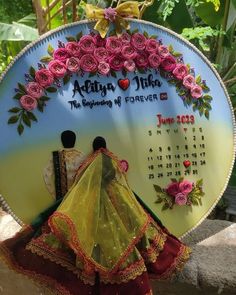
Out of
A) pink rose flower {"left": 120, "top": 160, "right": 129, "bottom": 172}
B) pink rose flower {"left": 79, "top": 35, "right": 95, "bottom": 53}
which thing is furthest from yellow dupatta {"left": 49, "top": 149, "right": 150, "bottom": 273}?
pink rose flower {"left": 79, "top": 35, "right": 95, "bottom": 53}

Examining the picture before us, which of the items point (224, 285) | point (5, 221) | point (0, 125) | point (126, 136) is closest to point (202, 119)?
point (126, 136)

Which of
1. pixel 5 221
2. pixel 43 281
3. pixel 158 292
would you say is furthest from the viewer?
pixel 5 221

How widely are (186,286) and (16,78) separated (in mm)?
777

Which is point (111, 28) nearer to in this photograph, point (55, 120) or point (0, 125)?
point (55, 120)

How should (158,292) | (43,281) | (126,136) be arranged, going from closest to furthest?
1. (43,281)
2. (126,136)
3. (158,292)

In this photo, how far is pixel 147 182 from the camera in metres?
1.45

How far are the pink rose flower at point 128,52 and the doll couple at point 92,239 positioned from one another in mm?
248

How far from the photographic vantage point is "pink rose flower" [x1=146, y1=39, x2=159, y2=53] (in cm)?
A: 142

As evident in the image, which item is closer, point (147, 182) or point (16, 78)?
point (16, 78)

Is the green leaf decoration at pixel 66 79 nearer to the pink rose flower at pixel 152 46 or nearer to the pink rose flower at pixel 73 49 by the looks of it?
the pink rose flower at pixel 73 49

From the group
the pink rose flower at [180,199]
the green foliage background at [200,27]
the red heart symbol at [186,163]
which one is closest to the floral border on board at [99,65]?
the red heart symbol at [186,163]

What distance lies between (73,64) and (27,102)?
16cm

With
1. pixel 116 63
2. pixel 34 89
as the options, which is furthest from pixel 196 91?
pixel 34 89

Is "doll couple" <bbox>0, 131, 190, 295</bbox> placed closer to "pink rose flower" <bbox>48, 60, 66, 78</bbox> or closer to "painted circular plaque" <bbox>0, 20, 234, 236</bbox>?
"painted circular plaque" <bbox>0, 20, 234, 236</bbox>
